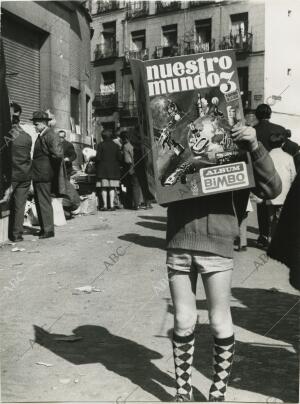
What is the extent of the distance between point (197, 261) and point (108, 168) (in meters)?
10.5

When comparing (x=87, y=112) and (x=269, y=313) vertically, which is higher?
(x=87, y=112)

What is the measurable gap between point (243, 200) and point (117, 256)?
4.82 metres

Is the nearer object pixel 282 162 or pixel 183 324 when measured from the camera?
pixel 183 324

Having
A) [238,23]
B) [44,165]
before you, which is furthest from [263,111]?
[44,165]

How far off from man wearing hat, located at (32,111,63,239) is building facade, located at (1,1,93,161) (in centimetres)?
318

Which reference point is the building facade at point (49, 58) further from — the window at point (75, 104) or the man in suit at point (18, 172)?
the man in suit at point (18, 172)

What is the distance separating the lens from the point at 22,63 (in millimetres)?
13500

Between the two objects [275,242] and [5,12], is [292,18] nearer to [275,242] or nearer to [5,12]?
[275,242]

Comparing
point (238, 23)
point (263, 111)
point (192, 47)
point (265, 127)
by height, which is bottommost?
point (265, 127)

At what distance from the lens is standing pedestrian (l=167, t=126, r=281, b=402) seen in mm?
2971

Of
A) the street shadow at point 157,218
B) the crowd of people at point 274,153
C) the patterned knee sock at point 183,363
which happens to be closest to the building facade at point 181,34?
the crowd of people at point 274,153

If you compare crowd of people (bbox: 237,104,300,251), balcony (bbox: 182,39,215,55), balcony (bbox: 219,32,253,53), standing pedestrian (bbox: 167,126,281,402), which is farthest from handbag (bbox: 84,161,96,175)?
standing pedestrian (bbox: 167,126,281,402)

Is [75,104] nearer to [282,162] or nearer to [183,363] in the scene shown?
[282,162]

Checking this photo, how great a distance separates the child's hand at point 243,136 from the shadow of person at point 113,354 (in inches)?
61.6
